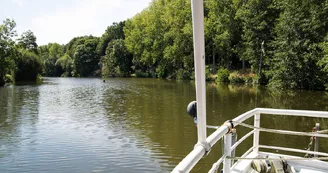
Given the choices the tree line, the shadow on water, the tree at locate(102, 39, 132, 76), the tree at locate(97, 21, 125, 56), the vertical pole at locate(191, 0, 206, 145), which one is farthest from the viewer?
the tree at locate(97, 21, 125, 56)

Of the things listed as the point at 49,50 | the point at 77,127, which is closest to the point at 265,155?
the point at 77,127

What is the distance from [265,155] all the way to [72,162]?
620cm

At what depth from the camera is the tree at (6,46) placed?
4144cm

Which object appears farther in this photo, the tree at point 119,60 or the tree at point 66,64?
the tree at point 66,64

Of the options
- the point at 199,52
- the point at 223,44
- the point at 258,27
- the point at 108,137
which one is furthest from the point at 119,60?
the point at 199,52

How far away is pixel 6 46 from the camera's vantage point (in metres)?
42.5

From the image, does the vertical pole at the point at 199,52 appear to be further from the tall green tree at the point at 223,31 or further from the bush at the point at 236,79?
the tall green tree at the point at 223,31

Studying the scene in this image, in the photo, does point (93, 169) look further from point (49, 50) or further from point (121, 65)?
point (49, 50)

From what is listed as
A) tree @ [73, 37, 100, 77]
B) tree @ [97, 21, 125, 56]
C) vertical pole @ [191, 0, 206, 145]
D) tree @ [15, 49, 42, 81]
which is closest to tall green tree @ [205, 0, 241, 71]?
tree @ [15, 49, 42, 81]

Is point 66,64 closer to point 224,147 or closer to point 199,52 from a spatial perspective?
point 224,147

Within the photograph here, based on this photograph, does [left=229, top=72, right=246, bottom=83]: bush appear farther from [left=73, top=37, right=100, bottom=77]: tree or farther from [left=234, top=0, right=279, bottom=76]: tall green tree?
[left=73, top=37, right=100, bottom=77]: tree

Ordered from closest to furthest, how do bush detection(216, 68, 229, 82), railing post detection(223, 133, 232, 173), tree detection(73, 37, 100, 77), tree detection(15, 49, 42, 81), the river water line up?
railing post detection(223, 133, 232, 173) < the river water < bush detection(216, 68, 229, 82) < tree detection(15, 49, 42, 81) < tree detection(73, 37, 100, 77)

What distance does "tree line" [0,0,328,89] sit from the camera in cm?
2898

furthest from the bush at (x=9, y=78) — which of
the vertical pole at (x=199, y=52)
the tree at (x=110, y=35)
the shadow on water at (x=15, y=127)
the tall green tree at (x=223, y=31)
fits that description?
the vertical pole at (x=199, y=52)
